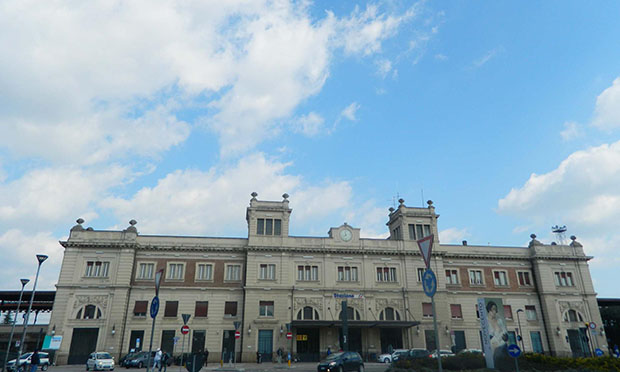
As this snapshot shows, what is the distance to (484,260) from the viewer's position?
48750 millimetres

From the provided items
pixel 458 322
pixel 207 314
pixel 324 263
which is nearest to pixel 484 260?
pixel 458 322

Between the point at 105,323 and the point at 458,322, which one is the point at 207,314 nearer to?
the point at 105,323

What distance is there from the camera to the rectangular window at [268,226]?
45.0 m

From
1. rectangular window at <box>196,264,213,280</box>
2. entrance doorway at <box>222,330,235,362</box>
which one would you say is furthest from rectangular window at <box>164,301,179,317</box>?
entrance doorway at <box>222,330,235,362</box>

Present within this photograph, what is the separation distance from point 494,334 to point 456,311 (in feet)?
81.8

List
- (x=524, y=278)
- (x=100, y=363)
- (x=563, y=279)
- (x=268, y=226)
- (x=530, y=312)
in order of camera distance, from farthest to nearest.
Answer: (x=524, y=278)
(x=563, y=279)
(x=530, y=312)
(x=268, y=226)
(x=100, y=363)

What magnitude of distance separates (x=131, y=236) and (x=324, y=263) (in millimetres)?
20735

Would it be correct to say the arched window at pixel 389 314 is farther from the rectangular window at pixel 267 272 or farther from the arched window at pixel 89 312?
the arched window at pixel 89 312

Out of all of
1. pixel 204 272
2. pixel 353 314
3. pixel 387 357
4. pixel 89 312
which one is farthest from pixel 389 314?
pixel 89 312

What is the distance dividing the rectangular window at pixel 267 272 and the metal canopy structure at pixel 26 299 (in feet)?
87.1

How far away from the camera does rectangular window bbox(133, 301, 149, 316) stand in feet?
133

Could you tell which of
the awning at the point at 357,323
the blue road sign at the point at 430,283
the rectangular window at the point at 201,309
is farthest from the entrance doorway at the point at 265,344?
the blue road sign at the point at 430,283

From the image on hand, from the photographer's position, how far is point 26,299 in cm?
5281

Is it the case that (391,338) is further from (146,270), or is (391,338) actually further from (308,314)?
(146,270)
